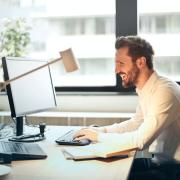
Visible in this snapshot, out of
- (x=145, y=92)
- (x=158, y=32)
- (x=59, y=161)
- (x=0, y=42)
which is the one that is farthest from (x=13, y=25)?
(x=59, y=161)

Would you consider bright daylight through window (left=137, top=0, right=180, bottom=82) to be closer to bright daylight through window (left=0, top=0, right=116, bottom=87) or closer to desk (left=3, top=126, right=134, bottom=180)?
bright daylight through window (left=0, top=0, right=116, bottom=87)

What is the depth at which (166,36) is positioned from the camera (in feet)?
10.7

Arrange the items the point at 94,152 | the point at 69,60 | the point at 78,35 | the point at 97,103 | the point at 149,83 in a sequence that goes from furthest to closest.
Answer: the point at 78,35, the point at 97,103, the point at 149,83, the point at 69,60, the point at 94,152

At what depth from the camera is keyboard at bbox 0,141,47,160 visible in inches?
67.1

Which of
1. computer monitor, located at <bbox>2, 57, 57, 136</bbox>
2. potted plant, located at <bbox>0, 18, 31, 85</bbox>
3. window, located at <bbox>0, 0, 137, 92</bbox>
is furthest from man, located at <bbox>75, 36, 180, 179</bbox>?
potted plant, located at <bbox>0, 18, 31, 85</bbox>

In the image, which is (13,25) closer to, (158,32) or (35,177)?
(158,32)

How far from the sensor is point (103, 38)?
3.35 meters

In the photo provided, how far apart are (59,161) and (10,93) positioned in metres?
0.52

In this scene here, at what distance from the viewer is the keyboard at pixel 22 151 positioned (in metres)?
1.71

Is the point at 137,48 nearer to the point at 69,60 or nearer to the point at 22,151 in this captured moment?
the point at 69,60

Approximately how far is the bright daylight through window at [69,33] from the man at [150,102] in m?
1.22

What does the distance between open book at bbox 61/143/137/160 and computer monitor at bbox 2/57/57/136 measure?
385 mm

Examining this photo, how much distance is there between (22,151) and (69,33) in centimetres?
180

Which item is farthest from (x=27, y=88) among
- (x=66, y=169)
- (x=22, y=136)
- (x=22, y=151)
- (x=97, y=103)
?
(x=97, y=103)
